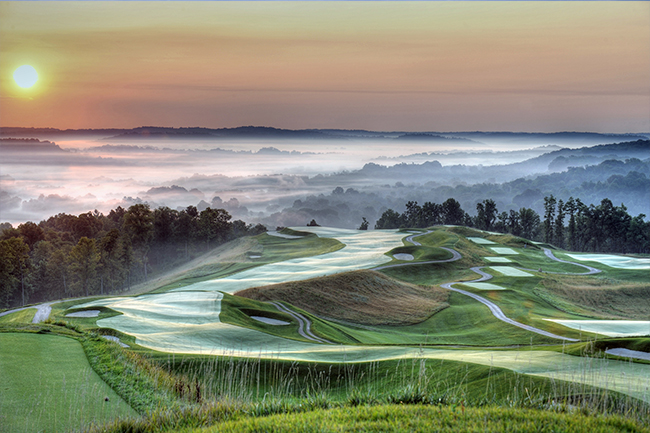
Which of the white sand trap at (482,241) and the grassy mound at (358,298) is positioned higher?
the white sand trap at (482,241)

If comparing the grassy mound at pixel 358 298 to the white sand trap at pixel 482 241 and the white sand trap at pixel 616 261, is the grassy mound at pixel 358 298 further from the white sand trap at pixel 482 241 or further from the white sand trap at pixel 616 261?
the white sand trap at pixel 482 241

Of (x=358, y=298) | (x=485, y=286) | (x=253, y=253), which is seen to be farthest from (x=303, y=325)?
(x=253, y=253)

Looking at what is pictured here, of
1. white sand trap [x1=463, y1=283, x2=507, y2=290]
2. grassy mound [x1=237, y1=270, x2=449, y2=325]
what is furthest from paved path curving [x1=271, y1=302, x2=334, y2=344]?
white sand trap [x1=463, y1=283, x2=507, y2=290]

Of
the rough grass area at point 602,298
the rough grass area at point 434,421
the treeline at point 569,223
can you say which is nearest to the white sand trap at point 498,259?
the rough grass area at point 602,298

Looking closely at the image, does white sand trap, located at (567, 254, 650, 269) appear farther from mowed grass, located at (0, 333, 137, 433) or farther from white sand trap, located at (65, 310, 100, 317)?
mowed grass, located at (0, 333, 137, 433)

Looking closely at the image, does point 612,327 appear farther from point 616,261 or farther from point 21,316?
point 616,261

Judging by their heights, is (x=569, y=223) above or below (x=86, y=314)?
above
